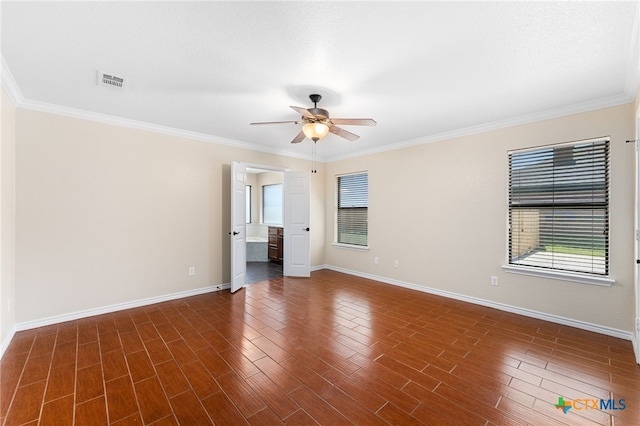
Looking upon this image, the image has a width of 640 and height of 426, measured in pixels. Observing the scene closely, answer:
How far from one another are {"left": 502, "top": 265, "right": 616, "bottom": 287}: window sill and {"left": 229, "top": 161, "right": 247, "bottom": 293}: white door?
3.95 metres

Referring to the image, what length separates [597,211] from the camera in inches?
119

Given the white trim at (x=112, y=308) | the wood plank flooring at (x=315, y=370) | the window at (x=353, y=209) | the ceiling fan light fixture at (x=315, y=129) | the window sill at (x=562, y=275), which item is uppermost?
the ceiling fan light fixture at (x=315, y=129)

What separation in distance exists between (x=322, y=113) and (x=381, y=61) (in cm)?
85

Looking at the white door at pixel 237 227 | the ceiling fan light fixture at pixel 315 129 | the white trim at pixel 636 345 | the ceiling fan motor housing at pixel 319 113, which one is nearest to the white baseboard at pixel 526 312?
the white trim at pixel 636 345

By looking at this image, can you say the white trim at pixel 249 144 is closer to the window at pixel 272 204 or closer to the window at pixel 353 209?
the window at pixel 353 209

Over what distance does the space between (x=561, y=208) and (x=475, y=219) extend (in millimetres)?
941

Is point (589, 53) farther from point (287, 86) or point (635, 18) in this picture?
point (287, 86)

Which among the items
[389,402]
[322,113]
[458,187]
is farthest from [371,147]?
[389,402]

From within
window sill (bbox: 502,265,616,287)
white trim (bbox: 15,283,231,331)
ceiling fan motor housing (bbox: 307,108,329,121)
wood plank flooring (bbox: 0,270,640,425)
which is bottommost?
wood plank flooring (bbox: 0,270,640,425)

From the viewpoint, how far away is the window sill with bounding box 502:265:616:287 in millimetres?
2902

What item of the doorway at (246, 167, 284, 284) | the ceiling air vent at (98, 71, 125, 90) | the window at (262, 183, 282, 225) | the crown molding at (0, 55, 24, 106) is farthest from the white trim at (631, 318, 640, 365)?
the window at (262, 183, 282, 225)

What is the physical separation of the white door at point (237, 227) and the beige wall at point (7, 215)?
7.82ft

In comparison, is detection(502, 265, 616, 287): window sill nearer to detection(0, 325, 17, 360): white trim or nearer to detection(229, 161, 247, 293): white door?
detection(229, 161, 247, 293): white door

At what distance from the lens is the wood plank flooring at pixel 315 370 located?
1.78 m
